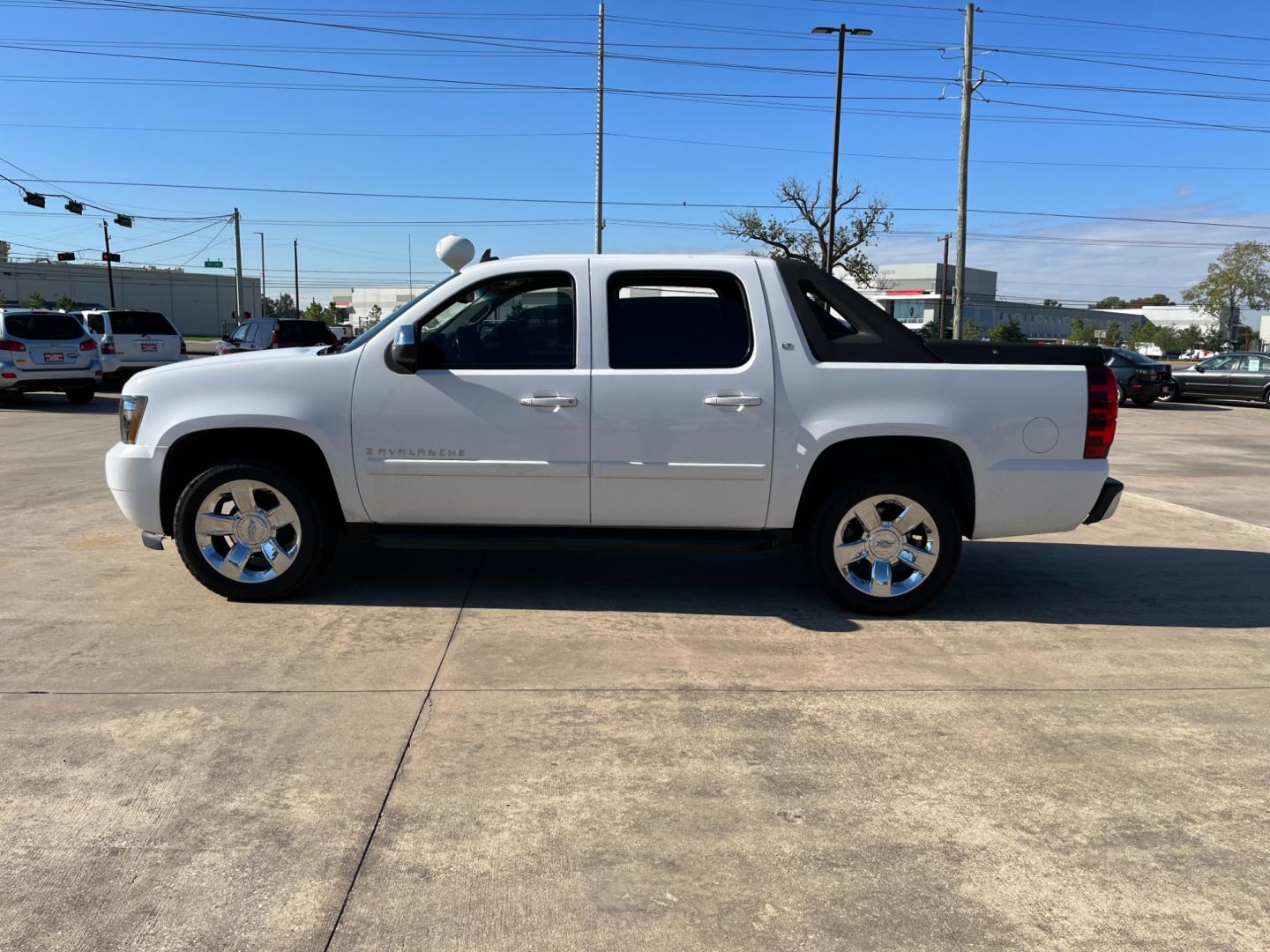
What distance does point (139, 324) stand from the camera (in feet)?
71.5

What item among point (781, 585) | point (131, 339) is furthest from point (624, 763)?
point (131, 339)

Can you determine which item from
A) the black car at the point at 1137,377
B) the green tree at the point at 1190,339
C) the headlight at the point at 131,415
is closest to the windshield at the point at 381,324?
the headlight at the point at 131,415

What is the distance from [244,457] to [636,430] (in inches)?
86.8

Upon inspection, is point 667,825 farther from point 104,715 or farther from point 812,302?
point 812,302

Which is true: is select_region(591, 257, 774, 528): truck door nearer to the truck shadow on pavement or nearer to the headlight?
the truck shadow on pavement

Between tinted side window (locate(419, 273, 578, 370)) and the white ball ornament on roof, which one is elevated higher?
the white ball ornament on roof

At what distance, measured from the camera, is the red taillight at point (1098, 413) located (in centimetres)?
519

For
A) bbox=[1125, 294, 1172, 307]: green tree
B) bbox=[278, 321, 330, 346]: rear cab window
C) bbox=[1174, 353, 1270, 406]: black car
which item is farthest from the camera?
bbox=[1125, 294, 1172, 307]: green tree

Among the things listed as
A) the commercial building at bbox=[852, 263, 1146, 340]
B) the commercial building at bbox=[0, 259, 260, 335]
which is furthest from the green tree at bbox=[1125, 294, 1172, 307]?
the commercial building at bbox=[0, 259, 260, 335]

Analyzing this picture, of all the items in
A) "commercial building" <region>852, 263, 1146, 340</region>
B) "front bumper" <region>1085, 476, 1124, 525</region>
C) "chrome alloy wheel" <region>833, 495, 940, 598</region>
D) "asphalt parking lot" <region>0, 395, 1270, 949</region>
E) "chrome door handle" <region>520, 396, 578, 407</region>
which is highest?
"commercial building" <region>852, 263, 1146, 340</region>

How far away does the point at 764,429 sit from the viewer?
5.19 m

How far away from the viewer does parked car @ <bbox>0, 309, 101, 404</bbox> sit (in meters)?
17.1

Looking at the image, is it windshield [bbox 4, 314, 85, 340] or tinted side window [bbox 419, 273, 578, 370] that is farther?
windshield [bbox 4, 314, 85, 340]

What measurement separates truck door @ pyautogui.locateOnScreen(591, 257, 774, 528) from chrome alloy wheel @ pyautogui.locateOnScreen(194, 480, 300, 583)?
68.3 inches
